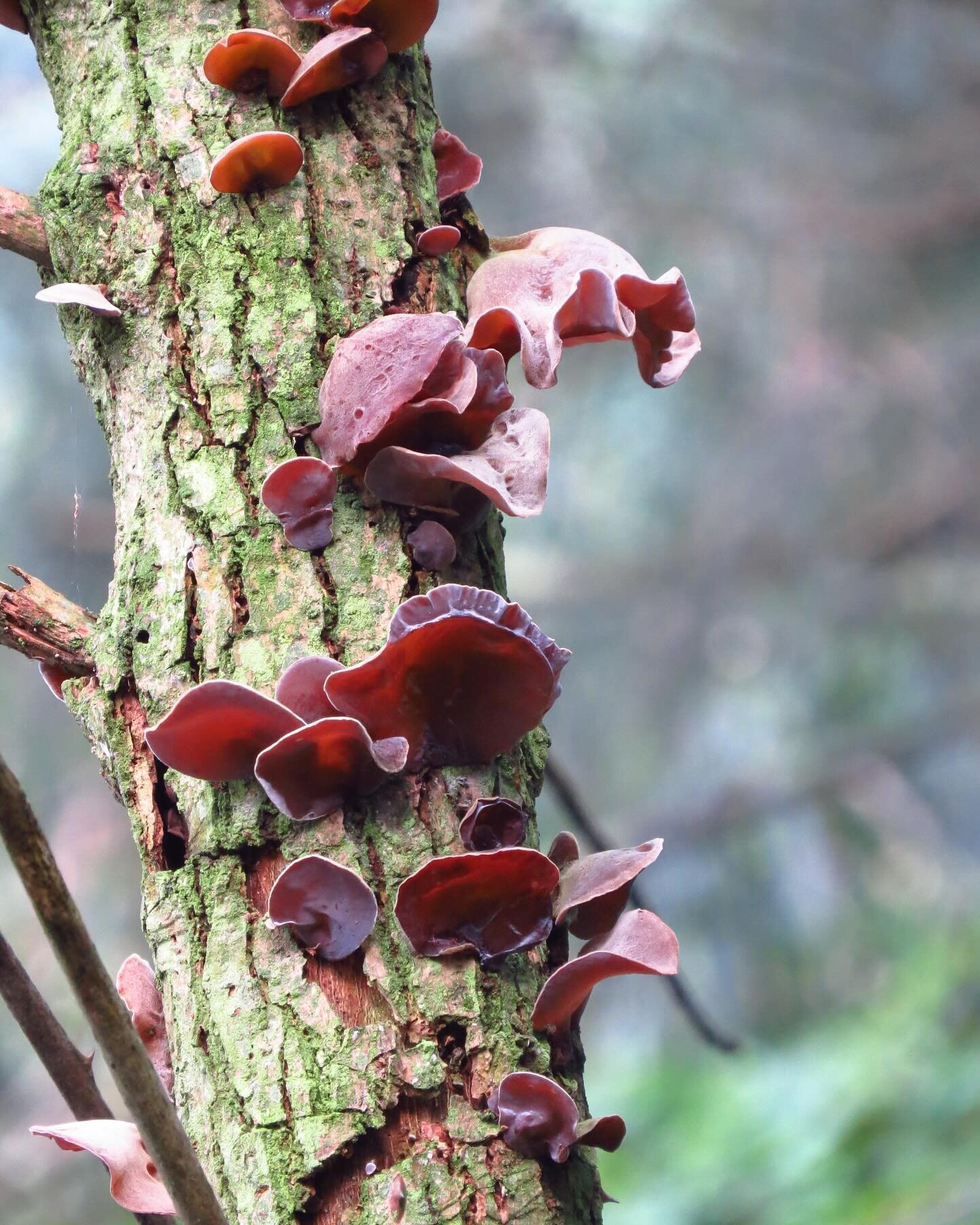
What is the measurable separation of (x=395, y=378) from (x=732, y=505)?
5.14 metres

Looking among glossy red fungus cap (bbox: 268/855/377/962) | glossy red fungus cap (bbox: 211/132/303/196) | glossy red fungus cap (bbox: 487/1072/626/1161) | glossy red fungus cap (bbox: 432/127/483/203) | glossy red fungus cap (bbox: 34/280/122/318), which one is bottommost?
glossy red fungus cap (bbox: 487/1072/626/1161)

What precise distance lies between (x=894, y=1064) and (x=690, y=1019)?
2.30 m

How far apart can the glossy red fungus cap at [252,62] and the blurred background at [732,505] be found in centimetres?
395

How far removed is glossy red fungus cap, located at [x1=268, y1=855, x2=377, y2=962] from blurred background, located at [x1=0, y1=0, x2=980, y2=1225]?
4.23m

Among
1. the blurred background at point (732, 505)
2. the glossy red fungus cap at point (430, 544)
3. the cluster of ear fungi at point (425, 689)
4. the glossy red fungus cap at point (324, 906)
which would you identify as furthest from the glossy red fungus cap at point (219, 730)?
the blurred background at point (732, 505)

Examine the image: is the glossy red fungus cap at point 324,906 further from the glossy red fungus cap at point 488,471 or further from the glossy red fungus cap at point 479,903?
the glossy red fungus cap at point 488,471

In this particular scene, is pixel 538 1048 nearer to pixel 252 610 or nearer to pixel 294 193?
pixel 252 610

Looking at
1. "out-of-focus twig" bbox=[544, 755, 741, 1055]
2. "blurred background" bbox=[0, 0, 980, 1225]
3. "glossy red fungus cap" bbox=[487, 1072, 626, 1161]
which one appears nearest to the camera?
"glossy red fungus cap" bbox=[487, 1072, 626, 1161]

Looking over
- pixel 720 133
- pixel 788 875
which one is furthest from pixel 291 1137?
pixel 720 133

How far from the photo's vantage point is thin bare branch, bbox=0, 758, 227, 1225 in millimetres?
649

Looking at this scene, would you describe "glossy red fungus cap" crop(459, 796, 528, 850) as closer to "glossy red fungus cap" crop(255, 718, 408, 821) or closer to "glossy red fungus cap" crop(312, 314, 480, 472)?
"glossy red fungus cap" crop(255, 718, 408, 821)

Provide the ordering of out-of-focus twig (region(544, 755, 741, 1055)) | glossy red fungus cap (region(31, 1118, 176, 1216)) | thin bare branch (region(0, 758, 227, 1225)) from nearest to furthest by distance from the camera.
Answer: thin bare branch (region(0, 758, 227, 1225)) → glossy red fungus cap (region(31, 1118, 176, 1216)) → out-of-focus twig (region(544, 755, 741, 1055))

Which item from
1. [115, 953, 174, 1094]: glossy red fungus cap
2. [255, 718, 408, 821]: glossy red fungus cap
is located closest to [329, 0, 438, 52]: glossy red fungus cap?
[255, 718, 408, 821]: glossy red fungus cap

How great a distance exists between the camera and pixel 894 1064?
3.57 m
